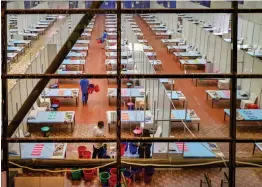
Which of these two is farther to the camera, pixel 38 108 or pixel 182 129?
pixel 38 108

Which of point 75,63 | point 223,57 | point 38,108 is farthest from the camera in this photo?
point 75,63

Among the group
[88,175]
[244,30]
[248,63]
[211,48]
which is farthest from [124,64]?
[88,175]

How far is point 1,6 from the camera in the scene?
2.21 metres

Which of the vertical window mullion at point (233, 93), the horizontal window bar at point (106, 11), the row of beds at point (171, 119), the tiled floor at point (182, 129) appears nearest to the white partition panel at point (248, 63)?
the tiled floor at point (182, 129)

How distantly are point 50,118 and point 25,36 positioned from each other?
1083cm

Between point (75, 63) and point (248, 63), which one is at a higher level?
point (248, 63)

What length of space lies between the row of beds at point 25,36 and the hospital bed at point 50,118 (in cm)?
409

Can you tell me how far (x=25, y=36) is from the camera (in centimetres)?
1900

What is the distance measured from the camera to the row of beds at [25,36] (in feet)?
47.8

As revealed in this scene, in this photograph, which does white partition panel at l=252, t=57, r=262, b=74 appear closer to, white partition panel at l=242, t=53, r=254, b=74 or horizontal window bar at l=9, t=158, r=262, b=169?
white partition panel at l=242, t=53, r=254, b=74

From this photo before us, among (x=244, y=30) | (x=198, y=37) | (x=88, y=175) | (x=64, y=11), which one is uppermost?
(x=64, y=11)

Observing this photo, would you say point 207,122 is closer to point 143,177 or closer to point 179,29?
point 143,177

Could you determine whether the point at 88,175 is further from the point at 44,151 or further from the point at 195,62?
the point at 195,62

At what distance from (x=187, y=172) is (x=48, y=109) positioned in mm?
4175
